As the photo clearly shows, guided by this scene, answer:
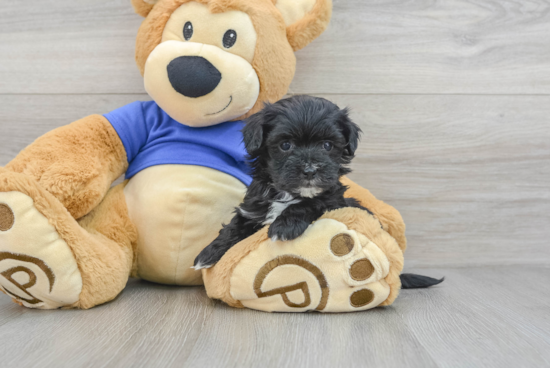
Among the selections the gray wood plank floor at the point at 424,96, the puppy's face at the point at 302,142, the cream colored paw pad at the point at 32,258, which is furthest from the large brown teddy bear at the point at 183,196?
the gray wood plank floor at the point at 424,96

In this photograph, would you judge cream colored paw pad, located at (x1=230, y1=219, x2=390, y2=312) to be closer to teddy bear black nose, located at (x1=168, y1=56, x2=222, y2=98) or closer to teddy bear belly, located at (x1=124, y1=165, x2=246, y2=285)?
teddy bear belly, located at (x1=124, y1=165, x2=246, y2=285)

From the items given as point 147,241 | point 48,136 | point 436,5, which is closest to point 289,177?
point 147,241

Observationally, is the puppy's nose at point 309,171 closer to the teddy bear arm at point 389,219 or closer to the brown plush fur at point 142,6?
the teddy bear arm at point 389,219

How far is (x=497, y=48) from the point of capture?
1.89m

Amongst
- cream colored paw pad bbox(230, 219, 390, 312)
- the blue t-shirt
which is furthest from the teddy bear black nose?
cream colored paw pad bbox(230, 219, 390, 312)

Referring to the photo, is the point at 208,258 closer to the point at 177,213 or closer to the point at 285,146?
the point at 177,213

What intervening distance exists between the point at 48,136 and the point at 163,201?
1.45 ft

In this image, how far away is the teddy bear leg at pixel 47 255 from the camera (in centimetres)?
118

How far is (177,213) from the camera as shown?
4.77ft

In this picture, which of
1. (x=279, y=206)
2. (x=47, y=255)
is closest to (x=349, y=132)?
(x=279, y=206)

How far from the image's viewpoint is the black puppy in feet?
3.81

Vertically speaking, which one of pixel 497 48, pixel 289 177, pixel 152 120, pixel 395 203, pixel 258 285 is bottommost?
pixel 395 203

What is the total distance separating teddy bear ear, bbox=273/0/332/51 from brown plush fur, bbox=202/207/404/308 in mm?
676

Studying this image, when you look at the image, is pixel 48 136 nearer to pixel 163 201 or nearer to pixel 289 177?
pixel 163 201
